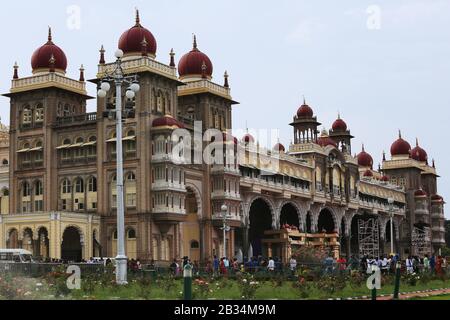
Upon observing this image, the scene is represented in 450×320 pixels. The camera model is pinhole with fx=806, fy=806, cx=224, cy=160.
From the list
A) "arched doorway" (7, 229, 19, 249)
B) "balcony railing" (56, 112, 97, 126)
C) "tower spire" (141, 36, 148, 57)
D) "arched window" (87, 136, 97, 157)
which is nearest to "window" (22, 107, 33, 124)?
"balcony railing" (56, 112, 97, 126)

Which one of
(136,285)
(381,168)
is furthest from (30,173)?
(381,168)

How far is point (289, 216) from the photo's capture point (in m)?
89.6

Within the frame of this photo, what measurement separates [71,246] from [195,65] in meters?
19.7

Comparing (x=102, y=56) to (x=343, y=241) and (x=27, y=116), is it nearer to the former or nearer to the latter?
(x=27, y=116)

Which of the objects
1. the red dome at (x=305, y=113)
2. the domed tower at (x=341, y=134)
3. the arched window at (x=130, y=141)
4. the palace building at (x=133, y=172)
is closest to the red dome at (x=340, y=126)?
the domed tower at (x=341, y=134)

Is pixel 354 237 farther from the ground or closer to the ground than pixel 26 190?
closer to the ground

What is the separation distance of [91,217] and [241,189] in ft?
57.1

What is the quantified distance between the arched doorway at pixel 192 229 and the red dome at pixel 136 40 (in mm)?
12571

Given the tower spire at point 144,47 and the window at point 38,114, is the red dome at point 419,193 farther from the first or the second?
the window at point 38,114

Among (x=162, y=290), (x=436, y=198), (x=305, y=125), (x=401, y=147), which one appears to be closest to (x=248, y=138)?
(x=305, y=125)

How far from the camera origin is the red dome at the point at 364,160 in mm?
122500

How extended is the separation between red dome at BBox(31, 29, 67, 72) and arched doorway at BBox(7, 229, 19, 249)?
14.0m

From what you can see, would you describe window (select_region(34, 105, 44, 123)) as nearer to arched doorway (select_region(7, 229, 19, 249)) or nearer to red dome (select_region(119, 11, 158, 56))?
red dome (select_region(119, 11, 158, 56))

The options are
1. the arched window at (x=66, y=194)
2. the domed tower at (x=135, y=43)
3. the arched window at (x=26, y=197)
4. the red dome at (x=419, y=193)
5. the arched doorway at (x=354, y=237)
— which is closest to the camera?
the domed tower at (x=135, y=43)
